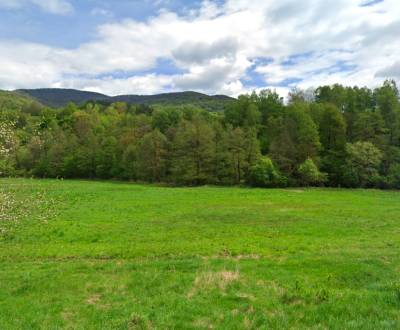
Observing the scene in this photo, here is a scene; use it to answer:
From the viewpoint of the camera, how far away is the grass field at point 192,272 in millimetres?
9125

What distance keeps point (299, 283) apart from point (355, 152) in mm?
55322

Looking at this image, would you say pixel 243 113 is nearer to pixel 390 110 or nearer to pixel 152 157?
pixel 152 157

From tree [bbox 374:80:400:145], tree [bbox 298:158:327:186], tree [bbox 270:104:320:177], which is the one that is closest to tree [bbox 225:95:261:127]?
tree [bbox 270:104:320:177]

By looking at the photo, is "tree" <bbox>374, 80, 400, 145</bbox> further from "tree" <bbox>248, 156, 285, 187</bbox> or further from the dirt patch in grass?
the dirt patch in grass

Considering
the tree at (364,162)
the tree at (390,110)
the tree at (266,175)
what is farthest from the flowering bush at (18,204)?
the tree at (390,110)

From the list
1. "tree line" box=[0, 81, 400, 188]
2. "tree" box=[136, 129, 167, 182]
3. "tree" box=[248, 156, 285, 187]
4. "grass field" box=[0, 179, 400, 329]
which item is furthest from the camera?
"tree" box=[136, 129, 167, 182]

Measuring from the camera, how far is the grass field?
9.12m

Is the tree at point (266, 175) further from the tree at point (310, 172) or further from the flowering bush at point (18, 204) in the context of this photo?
the flowering bush at point (18, 204)

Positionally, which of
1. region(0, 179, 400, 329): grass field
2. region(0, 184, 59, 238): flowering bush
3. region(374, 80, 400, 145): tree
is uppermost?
region(374, 80, 400, 145): tree

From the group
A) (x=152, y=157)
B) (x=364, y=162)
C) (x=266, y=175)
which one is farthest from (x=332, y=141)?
(x=152, y=157)

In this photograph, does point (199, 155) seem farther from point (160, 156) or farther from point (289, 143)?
point (289, 143)

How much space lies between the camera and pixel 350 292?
410 inches

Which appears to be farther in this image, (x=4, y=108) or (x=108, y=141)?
(x=108, y=141)

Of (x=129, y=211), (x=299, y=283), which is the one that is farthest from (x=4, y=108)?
(x=129, y=211)
